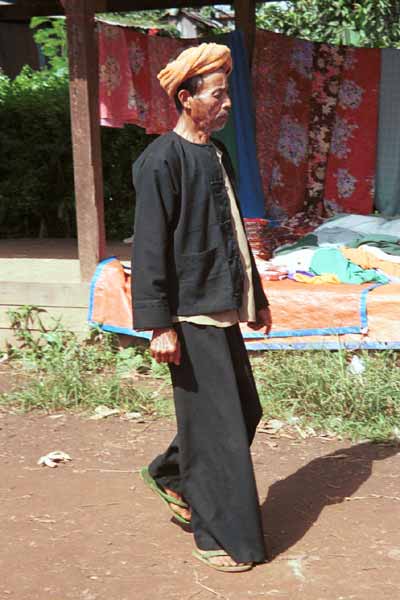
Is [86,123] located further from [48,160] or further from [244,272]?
[48,160]

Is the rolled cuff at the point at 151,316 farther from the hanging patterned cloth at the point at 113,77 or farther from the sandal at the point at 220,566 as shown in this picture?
the hanging patterned cloth at the point at 113,77

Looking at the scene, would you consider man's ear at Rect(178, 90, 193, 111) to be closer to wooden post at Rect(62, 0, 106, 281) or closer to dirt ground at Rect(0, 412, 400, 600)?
dirt ground at Rect(0, 412, 400, 600)

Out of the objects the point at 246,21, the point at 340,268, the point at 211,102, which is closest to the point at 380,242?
the point at 340,268

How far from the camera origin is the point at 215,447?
313 centimetres

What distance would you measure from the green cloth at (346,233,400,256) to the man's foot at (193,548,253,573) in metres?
3.72

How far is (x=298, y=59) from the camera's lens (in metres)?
8.31

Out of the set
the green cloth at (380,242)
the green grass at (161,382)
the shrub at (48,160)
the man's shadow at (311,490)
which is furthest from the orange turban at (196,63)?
the shrub at (48,160)

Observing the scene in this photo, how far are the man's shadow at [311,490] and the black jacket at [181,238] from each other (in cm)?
101

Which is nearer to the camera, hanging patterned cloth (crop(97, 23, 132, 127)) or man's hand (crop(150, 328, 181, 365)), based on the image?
man's hand (crop(150, 328, 181, 365))

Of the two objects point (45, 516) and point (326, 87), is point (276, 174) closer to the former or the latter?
point (326, 87)

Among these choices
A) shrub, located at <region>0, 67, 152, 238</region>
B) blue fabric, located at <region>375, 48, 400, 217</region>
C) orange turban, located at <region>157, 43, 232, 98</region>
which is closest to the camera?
orange turban, located at <region>157, 43, 232, 98</region>

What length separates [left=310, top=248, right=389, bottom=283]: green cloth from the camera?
19.2ft

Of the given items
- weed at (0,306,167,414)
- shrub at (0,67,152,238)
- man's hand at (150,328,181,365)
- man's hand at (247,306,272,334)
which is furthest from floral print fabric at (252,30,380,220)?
man's hand at (150,328,181,365)

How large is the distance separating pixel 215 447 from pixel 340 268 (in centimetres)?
307
